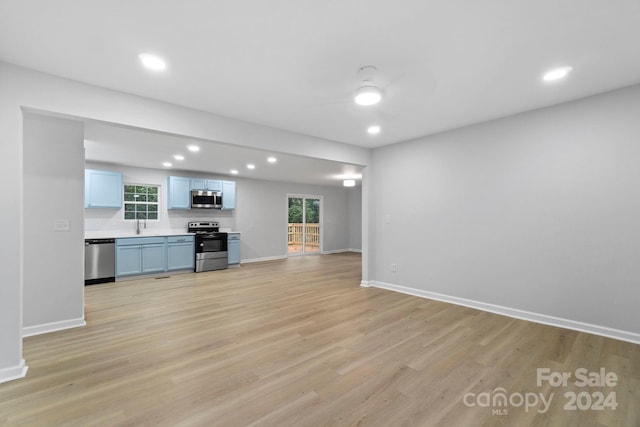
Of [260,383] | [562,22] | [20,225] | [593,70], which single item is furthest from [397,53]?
[20,225]

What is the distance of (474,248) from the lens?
12.8 ft

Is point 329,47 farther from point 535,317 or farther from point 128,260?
point 128,260

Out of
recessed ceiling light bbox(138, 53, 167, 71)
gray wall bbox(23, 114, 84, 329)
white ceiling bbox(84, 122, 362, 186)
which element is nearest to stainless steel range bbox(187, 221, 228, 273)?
white ceiling bbox(84, 122, 362, 186)

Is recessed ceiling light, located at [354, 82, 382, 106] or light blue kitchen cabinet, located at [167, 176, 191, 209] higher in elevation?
recessed ceiling light, located at [354, 82, 382, 106]

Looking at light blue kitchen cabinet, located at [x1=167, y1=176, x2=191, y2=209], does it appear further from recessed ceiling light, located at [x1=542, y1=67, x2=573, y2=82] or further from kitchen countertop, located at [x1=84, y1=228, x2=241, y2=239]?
recessed ceiling light, located at [x1=542, y1=67, x2=573, y2=82]

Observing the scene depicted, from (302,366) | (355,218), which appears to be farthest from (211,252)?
(355,218)

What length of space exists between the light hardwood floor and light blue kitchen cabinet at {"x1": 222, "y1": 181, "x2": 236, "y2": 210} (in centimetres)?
390

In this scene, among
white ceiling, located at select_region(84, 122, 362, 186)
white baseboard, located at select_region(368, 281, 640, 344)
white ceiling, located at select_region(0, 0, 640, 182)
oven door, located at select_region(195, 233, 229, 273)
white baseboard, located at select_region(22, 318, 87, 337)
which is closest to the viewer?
white ceiling, located at select_region(0, 0, 640, 182)

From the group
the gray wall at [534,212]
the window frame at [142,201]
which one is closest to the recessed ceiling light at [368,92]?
the gray wall at [534,212]

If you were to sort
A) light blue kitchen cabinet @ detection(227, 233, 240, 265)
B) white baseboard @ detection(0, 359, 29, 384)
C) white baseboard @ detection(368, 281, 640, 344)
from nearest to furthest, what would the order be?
white baseboard @ detection(0, 359, 29, 384)
white baseboard @ detection(368, 281, 640, 344)
light blue kitchen cabinet @ detection(227, 233, 240, 265)

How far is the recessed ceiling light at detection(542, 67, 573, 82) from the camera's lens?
8.10ft

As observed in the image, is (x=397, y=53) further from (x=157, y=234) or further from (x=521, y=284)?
(x=157, y=234)

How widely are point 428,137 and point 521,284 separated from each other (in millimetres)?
2417

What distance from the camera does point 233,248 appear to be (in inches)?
289
